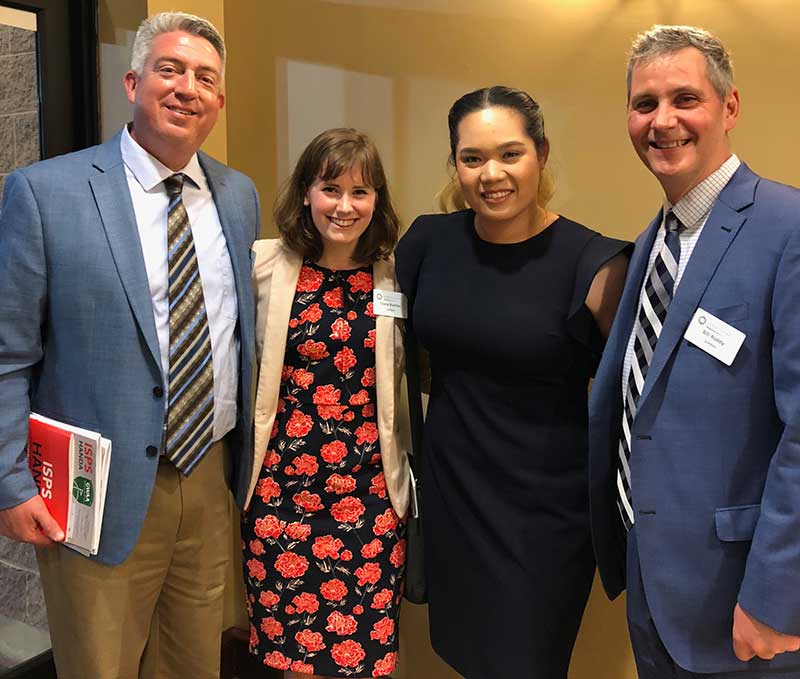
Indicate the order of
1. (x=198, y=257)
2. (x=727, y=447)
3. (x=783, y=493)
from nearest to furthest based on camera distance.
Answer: (x=783, y=493) → (x=727, y=447) → (x=198, y=257)

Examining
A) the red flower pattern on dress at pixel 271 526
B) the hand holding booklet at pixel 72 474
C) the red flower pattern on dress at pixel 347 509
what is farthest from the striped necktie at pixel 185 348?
the red flower pattern on dress at pixel 347 509

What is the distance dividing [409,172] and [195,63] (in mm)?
849

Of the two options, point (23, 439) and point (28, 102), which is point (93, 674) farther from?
point (28, 102)

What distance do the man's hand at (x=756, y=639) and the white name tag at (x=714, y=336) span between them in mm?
437

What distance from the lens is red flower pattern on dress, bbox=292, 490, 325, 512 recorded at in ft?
6.35

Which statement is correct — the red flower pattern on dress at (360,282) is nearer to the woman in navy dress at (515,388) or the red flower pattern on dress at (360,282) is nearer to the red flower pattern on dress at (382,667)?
the woman in navy dress at (515,388)

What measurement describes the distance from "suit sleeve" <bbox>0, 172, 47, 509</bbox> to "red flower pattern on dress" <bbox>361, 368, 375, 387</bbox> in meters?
0.80

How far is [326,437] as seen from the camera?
1.93 metres

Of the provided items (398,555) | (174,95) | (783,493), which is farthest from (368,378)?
(783,493)

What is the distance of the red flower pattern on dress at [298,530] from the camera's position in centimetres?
194

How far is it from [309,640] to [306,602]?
0.35ft

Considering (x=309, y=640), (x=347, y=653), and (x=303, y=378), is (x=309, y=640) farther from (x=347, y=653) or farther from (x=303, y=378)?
(x=303, y=378)

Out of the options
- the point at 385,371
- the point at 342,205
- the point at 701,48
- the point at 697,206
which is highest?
the point at 701,48

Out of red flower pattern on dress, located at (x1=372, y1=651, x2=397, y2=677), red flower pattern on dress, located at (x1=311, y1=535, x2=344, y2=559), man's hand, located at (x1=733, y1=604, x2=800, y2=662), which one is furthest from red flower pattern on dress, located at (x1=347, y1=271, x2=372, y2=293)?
man's hand, located at (x1=733, y1=604, x2=800, y2=662)
